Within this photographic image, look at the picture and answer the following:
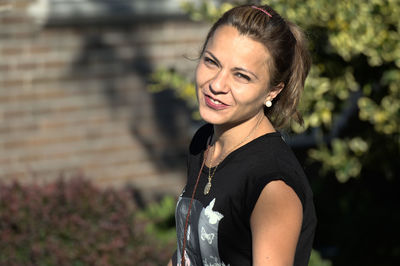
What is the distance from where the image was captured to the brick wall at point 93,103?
7.27 m

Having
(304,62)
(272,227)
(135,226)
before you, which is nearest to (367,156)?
(135,226)

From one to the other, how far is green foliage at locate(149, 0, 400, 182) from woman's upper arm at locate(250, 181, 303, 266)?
2.40 meters

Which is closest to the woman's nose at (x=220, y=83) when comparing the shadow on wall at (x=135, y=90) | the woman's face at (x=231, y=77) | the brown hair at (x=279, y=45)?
the woman's face at (x=231, y=77)

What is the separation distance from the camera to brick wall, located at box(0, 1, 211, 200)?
727 cm

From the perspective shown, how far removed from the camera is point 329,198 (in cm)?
798

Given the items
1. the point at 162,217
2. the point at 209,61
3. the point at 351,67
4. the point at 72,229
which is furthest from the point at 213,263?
the point at 162,217

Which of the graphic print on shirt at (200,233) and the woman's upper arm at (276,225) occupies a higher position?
the woman's upper arm at (276,225)

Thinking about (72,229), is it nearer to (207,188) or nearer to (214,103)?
(207,188)

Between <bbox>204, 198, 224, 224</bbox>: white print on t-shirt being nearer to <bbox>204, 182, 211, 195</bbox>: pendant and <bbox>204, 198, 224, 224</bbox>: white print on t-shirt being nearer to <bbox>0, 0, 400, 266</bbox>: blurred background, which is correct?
<bbox>204, 182, 211, 195</bbox>: pendant

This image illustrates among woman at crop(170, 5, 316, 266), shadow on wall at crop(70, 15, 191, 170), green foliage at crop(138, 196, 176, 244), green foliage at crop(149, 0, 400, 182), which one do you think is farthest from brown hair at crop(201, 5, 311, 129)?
shadow on wall at crop(70, 15, 191, 170)

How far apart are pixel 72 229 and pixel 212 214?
3151 mm

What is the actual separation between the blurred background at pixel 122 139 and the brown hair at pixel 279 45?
2148 millimetres

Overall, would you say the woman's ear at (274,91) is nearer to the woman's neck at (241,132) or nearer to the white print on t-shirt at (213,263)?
the woman's neck at (241,132)

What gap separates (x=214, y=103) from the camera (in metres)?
2.50
